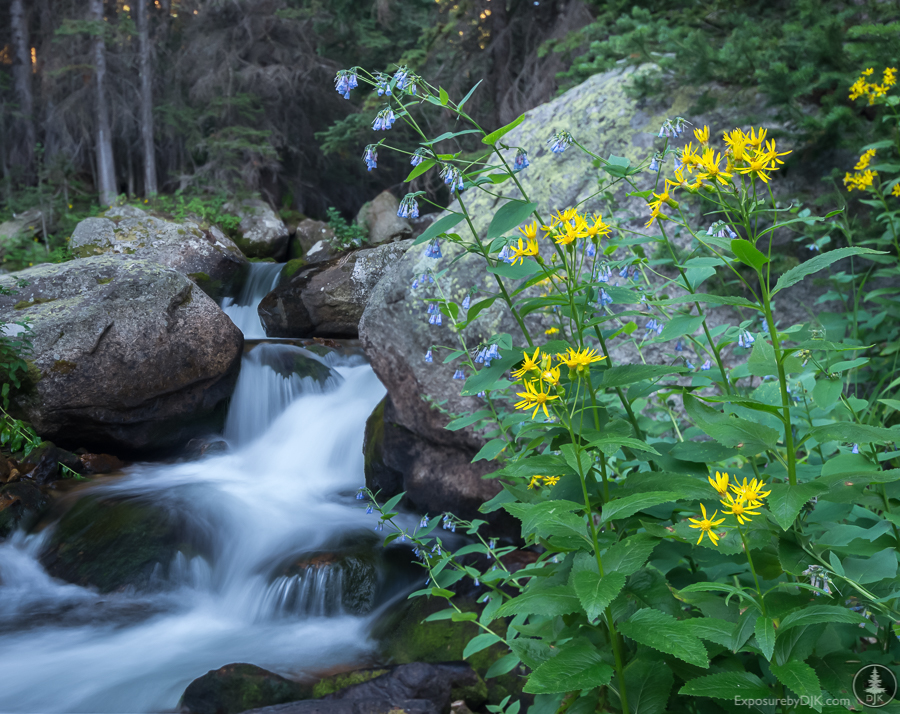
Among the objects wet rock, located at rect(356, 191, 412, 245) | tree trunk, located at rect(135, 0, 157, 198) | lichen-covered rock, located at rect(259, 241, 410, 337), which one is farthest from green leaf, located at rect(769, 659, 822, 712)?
tree trunk, located at rect(135, 0, 157, 198)

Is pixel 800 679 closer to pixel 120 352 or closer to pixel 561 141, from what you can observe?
pixel 561 141

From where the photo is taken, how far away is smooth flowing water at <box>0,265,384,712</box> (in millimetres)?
3322

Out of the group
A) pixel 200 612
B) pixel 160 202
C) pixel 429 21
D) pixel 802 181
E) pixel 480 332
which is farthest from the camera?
pixel 160 202

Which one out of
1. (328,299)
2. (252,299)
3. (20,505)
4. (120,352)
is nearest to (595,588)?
(20,505)

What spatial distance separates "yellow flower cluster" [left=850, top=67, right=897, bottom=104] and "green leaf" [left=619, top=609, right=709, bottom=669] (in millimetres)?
2599

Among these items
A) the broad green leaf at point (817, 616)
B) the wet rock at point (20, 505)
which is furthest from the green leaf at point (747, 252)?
the wet rock at point (20, 505)

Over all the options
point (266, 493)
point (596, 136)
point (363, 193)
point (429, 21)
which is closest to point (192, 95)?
point (363, 193)

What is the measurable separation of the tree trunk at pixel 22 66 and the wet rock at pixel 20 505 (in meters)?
12.7

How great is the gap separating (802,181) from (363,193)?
40.8 ft

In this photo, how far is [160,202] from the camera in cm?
1232

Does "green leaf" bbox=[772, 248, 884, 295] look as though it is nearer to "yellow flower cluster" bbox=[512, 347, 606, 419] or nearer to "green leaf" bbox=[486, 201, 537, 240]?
"yellow flower cluster" bbox=[512, 347, 606, 419]

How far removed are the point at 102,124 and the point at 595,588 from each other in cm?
1573

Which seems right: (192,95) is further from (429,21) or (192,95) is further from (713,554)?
(713,554)

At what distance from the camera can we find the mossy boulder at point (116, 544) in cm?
418
